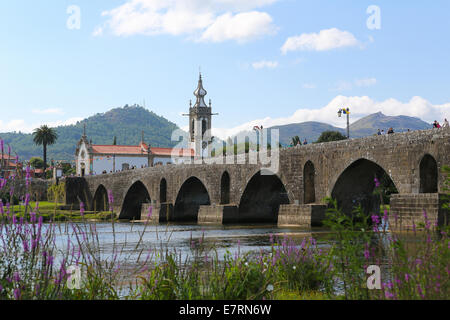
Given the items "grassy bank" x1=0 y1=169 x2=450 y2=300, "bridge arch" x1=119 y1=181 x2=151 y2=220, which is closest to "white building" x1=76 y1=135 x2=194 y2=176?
"bridge arch" x1=119 y1=181 x2=151 y2=220

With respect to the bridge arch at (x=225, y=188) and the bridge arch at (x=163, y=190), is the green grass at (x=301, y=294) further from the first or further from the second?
the bridge arch at (x=163, y=190)

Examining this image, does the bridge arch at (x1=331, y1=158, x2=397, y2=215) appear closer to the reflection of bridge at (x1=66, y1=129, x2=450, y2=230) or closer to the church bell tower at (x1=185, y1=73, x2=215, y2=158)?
the reflection of bridge at (x1=66, y1=129, x2=450, y2=230)

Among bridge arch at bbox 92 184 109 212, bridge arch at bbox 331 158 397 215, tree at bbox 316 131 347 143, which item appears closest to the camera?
bridge arch at bbox 331 158 397 215

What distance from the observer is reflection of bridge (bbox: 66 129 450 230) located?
30172mm

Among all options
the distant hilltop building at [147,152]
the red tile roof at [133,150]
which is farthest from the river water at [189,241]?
the red tile roof at [133,150]

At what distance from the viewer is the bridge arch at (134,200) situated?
76025mm

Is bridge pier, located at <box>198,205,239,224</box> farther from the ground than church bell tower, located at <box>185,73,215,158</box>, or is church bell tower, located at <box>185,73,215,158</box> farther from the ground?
church bell tower, located at <box>185,73,215,158</box>

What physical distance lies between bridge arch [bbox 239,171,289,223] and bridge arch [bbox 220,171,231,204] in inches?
120

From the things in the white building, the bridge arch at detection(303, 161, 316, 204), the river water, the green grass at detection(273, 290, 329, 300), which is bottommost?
the river water

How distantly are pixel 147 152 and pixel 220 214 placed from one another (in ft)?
337

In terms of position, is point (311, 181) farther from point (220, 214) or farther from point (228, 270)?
point (228, 270)

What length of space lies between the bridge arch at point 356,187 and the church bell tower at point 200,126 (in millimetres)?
111403

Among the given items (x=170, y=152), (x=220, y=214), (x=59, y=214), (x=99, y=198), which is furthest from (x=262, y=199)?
(x=170, y=152)

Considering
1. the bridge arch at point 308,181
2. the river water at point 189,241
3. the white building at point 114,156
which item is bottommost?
the river water at point 189,241
